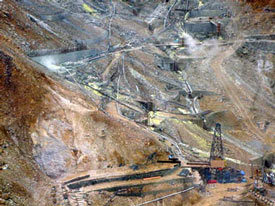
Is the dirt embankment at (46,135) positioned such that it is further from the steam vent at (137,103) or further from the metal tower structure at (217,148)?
the metal tower structure at (217,148)

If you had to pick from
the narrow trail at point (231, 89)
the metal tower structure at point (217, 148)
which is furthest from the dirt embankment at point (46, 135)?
the narrow trail at point (231, 89)

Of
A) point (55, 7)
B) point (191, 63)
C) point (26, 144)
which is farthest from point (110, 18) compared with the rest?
point (26, 144)

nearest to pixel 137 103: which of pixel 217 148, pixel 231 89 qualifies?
pixel 217 148

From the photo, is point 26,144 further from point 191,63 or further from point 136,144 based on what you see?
point 191,63

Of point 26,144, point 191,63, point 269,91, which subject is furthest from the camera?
point 191,63

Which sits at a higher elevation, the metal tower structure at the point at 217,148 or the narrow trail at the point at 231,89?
the narrow trail at the point at 231,89

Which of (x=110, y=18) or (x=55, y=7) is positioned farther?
(x=110, y=18)
